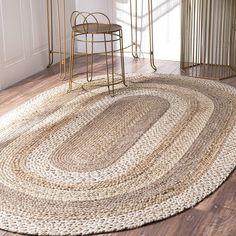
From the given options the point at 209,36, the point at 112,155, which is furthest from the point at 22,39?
the point at 112,155

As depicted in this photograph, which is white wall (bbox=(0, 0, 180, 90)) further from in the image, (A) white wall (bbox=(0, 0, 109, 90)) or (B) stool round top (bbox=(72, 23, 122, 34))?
(B) stool round top (bbox=(72, 23, 122, 34))

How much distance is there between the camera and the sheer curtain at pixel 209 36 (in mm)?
3760

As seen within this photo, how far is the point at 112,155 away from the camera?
7.93 ft

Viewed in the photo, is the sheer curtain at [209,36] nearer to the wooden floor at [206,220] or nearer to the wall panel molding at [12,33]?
the wall panel molding at [12,33]

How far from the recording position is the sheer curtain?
376cm

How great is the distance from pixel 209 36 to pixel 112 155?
173 centimetres

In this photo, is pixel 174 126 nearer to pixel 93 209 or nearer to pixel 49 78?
pixel 93 209

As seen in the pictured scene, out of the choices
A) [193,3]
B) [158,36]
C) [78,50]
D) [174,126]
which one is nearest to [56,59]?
[78,50]

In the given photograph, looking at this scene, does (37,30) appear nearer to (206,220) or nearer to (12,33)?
(12,33)

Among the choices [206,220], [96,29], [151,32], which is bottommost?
[206,220]

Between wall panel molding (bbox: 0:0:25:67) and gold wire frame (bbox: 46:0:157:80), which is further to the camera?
gold wire frame (bbox: 46:0:157:80)

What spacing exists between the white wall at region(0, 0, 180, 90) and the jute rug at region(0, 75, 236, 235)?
1.56ft

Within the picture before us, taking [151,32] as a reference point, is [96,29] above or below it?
above

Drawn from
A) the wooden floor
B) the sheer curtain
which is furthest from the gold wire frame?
the wooden floor
